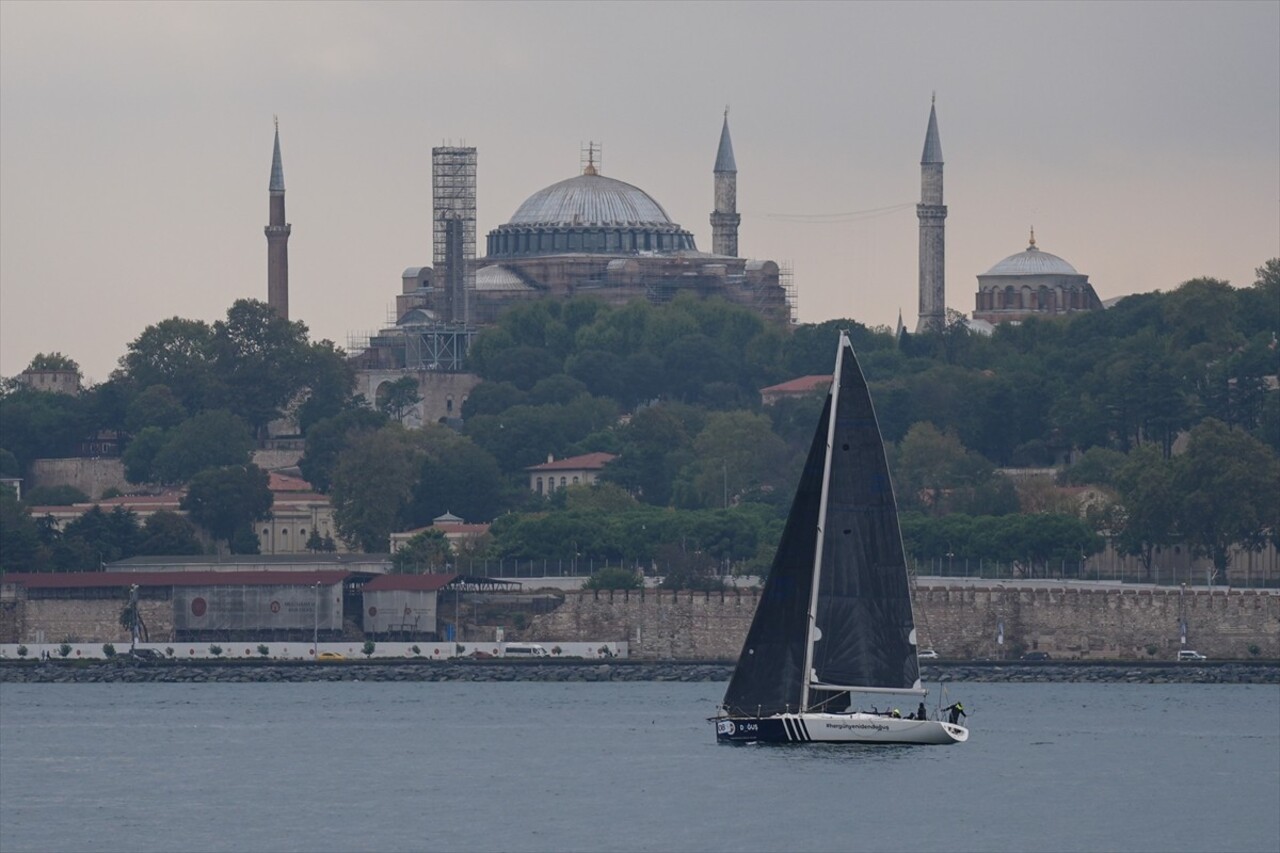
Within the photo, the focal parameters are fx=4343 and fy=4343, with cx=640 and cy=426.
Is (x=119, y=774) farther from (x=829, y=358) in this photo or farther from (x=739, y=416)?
(x=829, y=358)

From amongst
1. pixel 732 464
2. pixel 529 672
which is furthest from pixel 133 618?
pixel 732 464

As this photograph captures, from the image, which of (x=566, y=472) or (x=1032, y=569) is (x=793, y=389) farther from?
(x=1032, y=569)

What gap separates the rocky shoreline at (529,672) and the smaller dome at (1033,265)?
6476cm

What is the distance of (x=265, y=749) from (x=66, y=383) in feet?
223

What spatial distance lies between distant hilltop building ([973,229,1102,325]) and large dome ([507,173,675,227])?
483 inches

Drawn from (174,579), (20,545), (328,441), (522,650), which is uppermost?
(328,441)

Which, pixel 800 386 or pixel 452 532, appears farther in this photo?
pixel 800 386

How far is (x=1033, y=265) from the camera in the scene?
154 m

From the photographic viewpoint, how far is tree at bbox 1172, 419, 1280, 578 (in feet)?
313

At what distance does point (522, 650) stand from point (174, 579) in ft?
27.4

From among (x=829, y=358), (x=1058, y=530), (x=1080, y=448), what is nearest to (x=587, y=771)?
(x=1058, y=530)

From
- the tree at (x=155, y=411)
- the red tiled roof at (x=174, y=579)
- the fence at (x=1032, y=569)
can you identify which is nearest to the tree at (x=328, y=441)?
the tree at (x=155, y=411)


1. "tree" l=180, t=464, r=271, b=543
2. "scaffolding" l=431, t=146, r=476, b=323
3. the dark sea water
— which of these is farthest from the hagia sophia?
the dark sea water

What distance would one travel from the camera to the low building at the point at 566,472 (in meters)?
117
